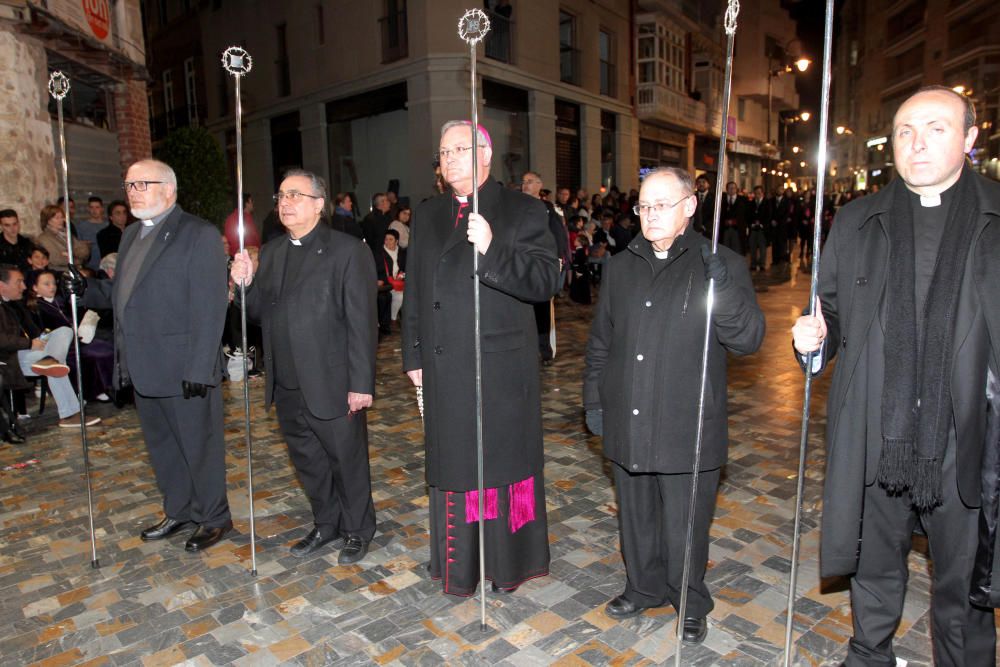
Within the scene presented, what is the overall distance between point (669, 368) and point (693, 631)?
111 centimetres

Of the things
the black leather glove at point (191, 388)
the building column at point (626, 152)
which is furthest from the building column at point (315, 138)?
the black leather glove at point (191, 388)

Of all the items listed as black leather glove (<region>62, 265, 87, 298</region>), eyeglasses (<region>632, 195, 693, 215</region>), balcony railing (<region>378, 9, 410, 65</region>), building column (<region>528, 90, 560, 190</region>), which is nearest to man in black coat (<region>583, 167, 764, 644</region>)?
eyeglasses (<region>632, 195, 693, 215</region>)

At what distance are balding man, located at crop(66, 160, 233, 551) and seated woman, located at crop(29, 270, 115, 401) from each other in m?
3.24

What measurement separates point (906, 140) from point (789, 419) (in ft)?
13.8

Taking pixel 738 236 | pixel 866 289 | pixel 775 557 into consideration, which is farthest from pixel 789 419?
pixel 738 236

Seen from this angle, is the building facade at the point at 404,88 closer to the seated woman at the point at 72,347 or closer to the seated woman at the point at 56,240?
the seated woman at the point at 56,240

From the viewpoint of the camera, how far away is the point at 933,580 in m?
2.46

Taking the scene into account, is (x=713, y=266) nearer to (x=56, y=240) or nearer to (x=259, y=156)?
(x=56, y=240)

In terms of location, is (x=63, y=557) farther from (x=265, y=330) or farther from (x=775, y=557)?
(x=775, y=557)

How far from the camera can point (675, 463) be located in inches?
110

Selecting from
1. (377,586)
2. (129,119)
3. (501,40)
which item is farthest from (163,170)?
(501,40)

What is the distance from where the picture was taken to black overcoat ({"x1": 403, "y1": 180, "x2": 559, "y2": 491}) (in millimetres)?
3127

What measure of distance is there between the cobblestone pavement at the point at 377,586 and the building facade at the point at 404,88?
10.1m

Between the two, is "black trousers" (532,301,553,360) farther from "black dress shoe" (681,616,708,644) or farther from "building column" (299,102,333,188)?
"building column" (299,102,333,188)
